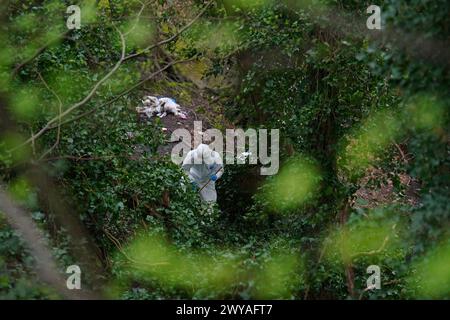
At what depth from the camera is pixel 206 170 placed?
387 inches

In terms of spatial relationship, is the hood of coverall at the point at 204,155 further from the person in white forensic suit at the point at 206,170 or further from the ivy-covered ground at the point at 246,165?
the ivy-covered ground at the point at 246,165

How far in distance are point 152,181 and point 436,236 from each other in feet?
12.8

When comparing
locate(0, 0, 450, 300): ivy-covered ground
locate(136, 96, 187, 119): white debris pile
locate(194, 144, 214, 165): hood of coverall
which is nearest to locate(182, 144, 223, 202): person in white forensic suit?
locate(194, 144, 214, 165): hood of coverall

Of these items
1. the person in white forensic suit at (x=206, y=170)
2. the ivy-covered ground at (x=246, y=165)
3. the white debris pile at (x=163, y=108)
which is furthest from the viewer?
the white debris pile at (x=163, y=108)

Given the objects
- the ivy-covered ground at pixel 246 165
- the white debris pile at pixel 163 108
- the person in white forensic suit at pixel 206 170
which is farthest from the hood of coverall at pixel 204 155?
the white debris pile at pixel 163 108

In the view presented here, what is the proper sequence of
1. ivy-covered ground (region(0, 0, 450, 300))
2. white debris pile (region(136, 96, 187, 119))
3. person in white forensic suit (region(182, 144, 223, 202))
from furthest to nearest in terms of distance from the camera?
1. white debris pile (region(136, 96, 187, 119))
2. person in white forensic suit (region(182, 144, 223, 202))
3. ivy-covered ground (region(0, 0, 450, 300))

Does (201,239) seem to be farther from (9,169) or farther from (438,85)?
(438,85)

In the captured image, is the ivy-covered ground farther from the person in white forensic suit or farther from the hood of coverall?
the hood of coverall

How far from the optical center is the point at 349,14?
7031 millimetres

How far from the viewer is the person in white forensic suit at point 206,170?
9.67m

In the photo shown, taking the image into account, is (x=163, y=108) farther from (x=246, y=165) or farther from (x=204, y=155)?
(x=246, y=165)

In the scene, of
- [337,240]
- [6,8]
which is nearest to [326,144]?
[337,240]

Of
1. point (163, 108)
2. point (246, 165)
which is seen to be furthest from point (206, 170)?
point (163, 108)

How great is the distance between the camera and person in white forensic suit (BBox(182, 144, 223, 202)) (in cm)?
967
